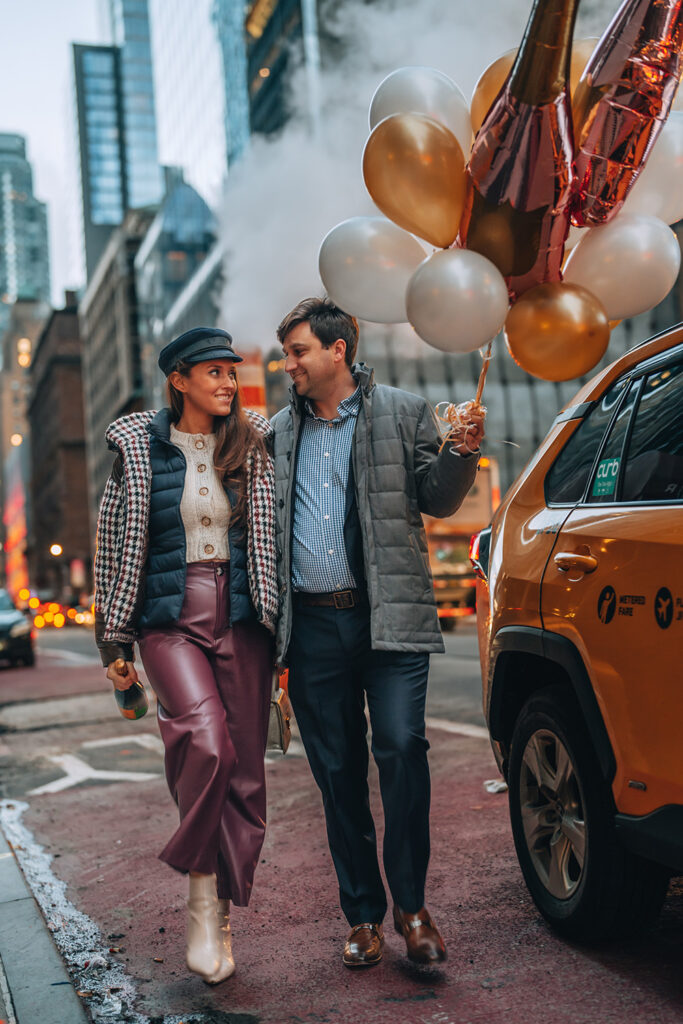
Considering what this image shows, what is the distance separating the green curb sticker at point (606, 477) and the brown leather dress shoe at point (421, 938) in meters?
1.39

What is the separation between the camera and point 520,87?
2977 mm

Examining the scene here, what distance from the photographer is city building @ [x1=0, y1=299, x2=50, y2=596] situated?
14738 cm

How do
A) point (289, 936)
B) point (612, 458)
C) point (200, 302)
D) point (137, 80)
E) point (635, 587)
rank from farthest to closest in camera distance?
point (137, 80), point (200, 302), point (289, 936), point (612, 458), point (635, 587)

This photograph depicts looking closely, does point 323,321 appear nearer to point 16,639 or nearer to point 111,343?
point 16,639

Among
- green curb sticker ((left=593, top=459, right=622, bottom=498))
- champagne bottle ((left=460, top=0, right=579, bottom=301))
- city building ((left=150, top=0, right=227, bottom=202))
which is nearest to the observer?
champagne bottle ((left=460, top=0, right=579, bottom=301))

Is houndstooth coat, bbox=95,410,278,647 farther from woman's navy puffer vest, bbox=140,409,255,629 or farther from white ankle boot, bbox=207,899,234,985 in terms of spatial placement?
white ankle boot, bbox=207,899,234,985

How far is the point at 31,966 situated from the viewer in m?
3.58

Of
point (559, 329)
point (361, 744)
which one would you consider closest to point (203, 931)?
point (361, 744)

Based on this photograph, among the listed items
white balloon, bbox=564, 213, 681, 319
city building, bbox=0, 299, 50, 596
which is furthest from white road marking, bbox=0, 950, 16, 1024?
city building, bbox=0, 299, 50, 596

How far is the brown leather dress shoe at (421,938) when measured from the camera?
335 centimetres

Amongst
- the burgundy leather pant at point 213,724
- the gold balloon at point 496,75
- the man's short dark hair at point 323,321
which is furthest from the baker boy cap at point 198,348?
the gold balloon at point 496,75

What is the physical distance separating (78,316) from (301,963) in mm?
122000

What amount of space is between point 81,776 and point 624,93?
5.99 m

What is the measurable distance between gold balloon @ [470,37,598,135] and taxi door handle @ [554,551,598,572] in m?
1.37
